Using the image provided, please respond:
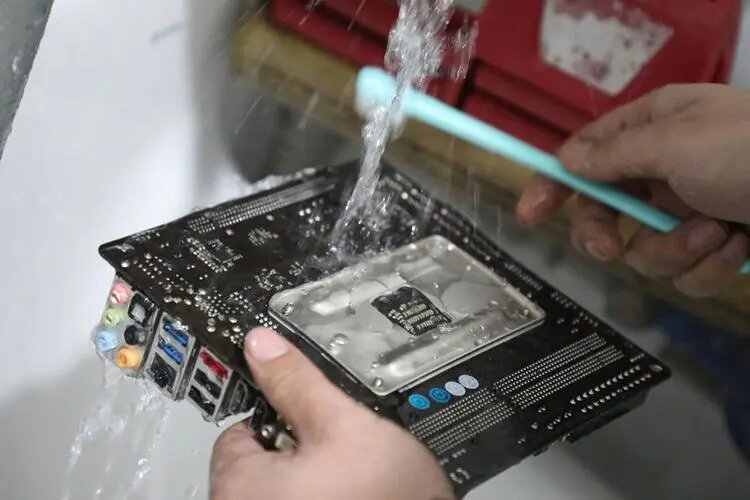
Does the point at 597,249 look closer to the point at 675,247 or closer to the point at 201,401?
the point at 675,247

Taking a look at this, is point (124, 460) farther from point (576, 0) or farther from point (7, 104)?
point (576, 0)

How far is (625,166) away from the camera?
2.43 ft

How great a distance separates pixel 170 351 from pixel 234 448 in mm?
103

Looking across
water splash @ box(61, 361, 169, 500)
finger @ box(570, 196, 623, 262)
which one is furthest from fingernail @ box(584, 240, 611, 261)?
water splash @ box(61, 361, 169, 500)

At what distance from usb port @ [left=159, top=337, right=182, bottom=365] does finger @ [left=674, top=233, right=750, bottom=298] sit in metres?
0.43

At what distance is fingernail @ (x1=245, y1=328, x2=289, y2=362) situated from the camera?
59 centimetres

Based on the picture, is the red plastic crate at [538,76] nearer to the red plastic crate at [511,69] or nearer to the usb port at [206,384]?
the red plastic crate at [511,69]

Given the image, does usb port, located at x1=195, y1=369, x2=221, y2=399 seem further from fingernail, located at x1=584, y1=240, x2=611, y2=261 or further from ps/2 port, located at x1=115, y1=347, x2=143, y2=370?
fingernail, located at x1=584, y1=240, x2=611, y2=261

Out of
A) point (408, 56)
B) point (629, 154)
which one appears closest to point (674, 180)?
point (629, 154)

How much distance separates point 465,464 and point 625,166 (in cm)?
28

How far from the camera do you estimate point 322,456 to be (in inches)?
21.2

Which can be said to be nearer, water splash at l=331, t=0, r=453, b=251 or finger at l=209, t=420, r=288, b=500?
finger at l=209, t=420, r=288, b=500

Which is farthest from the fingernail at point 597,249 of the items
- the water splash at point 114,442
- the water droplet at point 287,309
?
the water splash at point 114,442

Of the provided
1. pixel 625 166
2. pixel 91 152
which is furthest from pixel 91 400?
pixel 625 166
